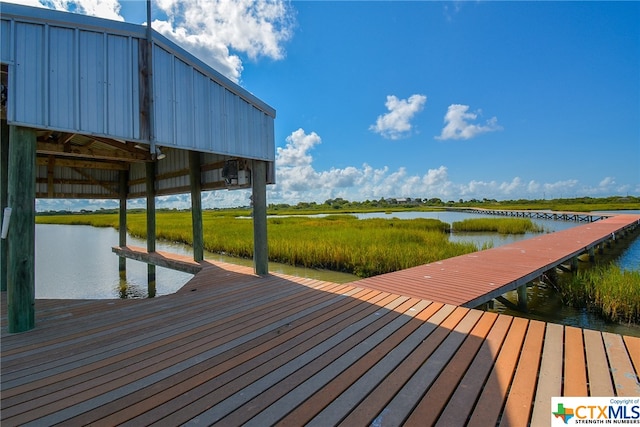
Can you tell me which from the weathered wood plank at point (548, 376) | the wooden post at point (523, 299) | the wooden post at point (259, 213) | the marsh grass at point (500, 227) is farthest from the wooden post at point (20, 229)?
the marsh grass at point (500, 227)

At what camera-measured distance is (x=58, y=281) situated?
8.70 m

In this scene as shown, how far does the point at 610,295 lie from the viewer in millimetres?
5551

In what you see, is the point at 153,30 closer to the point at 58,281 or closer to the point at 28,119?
the point at 28,119

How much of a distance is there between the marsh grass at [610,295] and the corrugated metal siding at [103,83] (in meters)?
7.16

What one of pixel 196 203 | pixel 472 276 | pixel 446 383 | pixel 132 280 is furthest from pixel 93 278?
pixel 446 383

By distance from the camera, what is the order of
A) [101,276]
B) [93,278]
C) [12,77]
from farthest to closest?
[101,276]
[93,278]
[12,77]

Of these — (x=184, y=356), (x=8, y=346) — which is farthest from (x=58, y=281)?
(x=184, y=356)

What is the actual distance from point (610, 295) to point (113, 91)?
8437 millimetres

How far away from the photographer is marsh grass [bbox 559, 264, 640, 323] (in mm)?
5328

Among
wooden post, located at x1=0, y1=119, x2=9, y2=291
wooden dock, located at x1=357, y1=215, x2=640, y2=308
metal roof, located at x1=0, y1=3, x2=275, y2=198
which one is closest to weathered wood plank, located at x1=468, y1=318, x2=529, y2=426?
wooden dock, located at x1=357, y1=215, x2=640, y2=308

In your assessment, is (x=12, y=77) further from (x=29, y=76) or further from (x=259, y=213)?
(x=259, y=213)

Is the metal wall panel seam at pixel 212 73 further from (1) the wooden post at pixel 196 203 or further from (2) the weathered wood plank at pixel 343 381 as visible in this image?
(2) the weathered wood plank at pixel 343 381

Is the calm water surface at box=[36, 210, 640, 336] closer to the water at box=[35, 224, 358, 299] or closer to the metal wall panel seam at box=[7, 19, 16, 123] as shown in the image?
the water at box=[35, 224, 358, 299]

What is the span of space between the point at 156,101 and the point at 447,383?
4245mm
